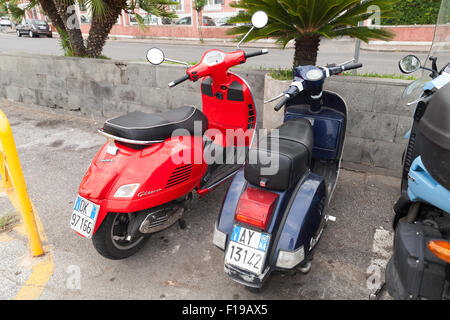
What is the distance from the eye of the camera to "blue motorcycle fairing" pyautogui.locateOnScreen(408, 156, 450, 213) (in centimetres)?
182

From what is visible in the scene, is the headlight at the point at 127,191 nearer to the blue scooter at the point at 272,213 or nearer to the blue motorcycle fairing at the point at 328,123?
the blue scooter at the point at 272,213

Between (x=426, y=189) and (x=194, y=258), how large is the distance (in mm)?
1744

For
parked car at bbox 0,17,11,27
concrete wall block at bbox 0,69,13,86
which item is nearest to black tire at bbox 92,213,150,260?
concrete wall block at bbox 0,69,13,86

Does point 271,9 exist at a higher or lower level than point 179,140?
higher

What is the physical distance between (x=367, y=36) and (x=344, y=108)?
115 centimetres

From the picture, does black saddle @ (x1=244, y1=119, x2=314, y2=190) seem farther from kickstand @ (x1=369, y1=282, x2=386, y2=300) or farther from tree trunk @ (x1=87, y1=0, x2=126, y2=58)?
tree trunk @ (x1=87, y1=0, x2=126, y2=58)

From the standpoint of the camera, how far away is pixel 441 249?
59.5 inches

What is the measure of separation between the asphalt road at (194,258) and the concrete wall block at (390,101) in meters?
0.79

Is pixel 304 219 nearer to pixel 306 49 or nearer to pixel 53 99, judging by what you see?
pixel 306 49

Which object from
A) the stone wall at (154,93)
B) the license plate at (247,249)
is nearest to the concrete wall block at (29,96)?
the stone wall at (154,93)
